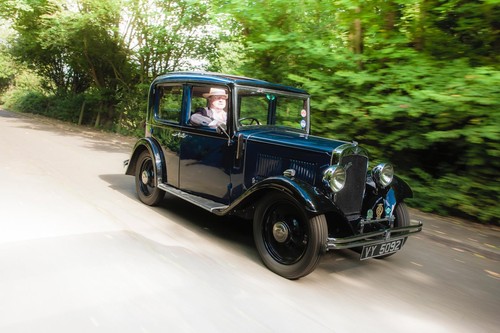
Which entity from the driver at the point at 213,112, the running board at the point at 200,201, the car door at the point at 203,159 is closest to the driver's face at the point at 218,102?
the driver at the point at 213,112

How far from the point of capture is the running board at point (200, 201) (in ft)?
14.6

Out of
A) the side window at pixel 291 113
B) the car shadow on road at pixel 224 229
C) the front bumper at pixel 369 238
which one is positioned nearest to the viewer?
the front bumper at pixel 369 238

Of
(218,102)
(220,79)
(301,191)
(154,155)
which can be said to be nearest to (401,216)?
(301,191)

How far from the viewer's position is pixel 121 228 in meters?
4.55

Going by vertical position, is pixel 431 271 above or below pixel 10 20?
below

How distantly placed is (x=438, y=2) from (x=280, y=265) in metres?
5.58

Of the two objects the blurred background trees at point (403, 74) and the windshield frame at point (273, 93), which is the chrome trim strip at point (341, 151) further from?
the blurred background trees at point (403, 74)

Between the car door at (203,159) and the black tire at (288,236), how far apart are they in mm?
793

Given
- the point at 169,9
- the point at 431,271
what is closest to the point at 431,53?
the point at 431,271

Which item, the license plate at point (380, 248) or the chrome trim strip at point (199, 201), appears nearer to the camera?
the license plate at point (380, 248)

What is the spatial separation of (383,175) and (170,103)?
307 centimetres

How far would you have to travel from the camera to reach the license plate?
356cm

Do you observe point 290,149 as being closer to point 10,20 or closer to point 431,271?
point 431,271

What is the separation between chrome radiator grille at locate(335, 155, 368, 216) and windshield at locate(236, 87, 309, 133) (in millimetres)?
1268
